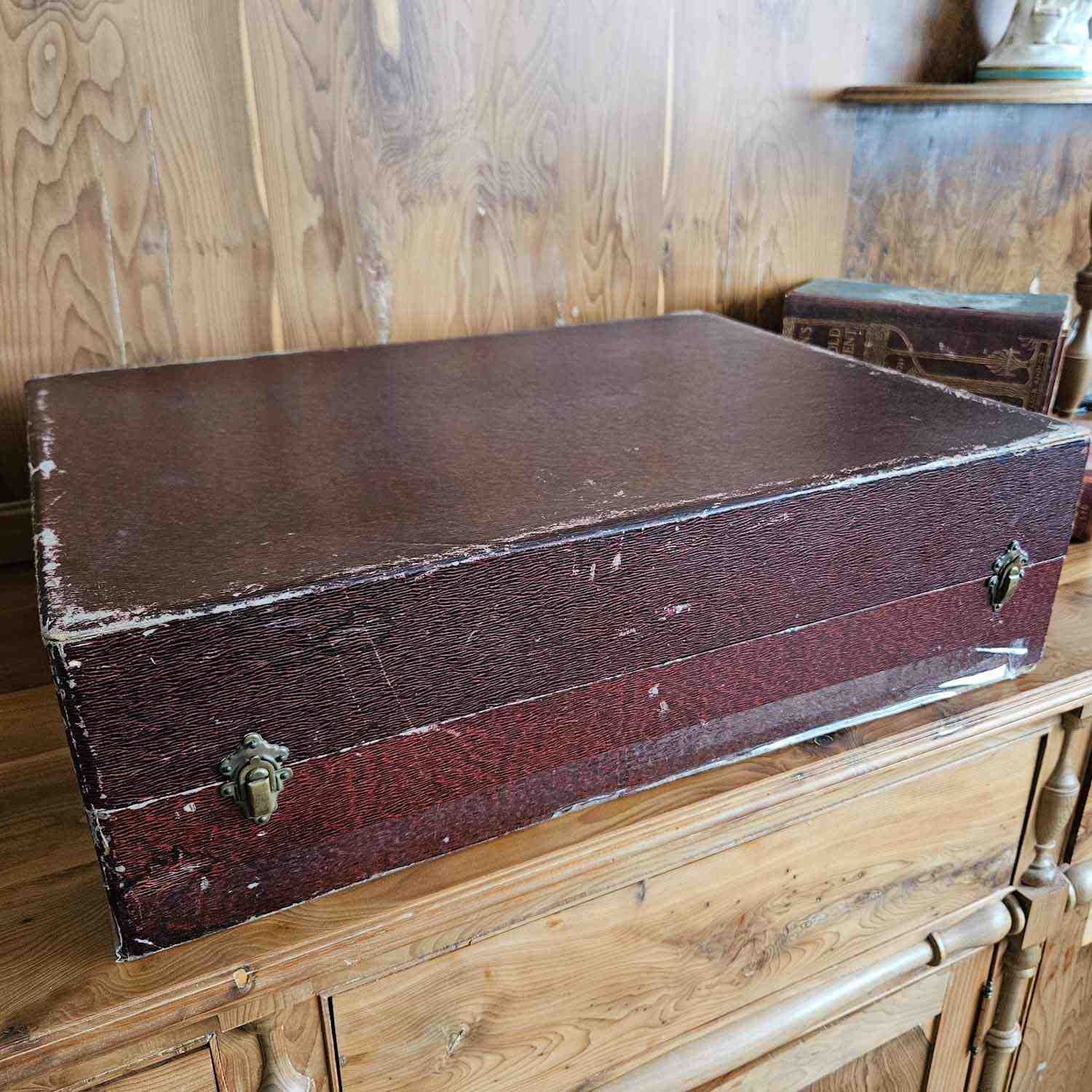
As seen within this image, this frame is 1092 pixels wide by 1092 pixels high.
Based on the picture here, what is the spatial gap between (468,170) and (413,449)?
445 mm

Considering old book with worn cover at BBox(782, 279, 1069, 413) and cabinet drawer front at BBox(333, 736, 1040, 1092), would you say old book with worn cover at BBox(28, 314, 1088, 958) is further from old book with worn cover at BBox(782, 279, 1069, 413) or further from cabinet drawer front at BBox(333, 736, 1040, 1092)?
old book with worn cover at BBox(782, 279, 1069, 413)

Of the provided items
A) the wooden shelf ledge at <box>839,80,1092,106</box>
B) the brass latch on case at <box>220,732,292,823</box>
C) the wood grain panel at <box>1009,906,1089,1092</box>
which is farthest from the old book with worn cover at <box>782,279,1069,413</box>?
the brass latch on case at <box>220,732,292,823</box>

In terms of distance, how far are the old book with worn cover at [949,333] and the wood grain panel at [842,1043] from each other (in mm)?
559

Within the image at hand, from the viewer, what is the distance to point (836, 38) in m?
1.08

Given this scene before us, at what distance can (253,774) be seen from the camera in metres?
0.47

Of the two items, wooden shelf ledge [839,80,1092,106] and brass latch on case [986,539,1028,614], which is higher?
wooden shelf ledge [839,80,1092,106]

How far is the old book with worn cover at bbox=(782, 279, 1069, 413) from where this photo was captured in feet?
3.06

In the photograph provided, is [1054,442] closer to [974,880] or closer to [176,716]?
[974,880]

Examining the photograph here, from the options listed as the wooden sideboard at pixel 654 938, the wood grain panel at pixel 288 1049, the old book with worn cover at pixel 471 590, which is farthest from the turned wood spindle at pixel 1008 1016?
the wood grain panel at pixel 288 1049

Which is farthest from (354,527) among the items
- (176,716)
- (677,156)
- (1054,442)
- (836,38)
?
(836,38)

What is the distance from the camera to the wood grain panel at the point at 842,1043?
76 cm

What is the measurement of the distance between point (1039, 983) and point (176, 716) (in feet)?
2.78

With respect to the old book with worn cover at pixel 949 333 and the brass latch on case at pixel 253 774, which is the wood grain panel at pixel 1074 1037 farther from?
the brass latch on case at pixel 253 774

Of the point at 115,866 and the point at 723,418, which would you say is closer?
the point at 115,866
